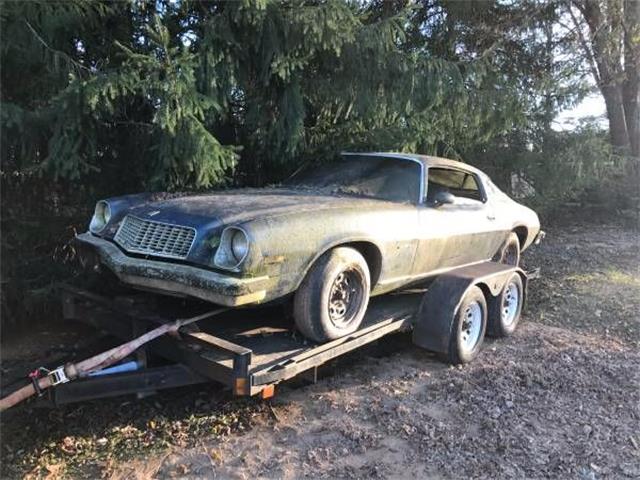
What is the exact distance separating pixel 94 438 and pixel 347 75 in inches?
168

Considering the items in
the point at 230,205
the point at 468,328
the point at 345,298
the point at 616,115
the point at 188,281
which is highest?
the point at 616,115

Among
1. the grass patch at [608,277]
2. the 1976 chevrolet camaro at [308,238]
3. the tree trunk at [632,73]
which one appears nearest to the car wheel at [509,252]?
the 1976 chevrolet camaro at [308,238]

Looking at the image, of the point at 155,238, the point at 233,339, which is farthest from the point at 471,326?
the point at 155,238

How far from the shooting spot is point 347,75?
20.2ft

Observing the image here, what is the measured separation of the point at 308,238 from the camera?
12.4 feet

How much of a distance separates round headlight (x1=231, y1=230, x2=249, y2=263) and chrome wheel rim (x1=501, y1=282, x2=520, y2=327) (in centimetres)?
324

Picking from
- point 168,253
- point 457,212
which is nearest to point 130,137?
point 168,253

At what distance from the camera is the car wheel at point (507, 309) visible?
5574 millimetres

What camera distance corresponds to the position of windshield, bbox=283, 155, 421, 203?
514 cm

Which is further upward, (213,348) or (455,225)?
(455,225)

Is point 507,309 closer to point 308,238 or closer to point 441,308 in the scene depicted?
point 441,308

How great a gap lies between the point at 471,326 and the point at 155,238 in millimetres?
2906

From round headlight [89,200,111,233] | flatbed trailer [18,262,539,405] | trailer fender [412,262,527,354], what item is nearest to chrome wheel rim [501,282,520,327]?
flatbed trailer [18,262,539,405]

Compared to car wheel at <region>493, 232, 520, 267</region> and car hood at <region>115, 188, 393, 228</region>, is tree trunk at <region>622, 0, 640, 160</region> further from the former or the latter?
car hood at <region>115, 188, 393, 228</region>
